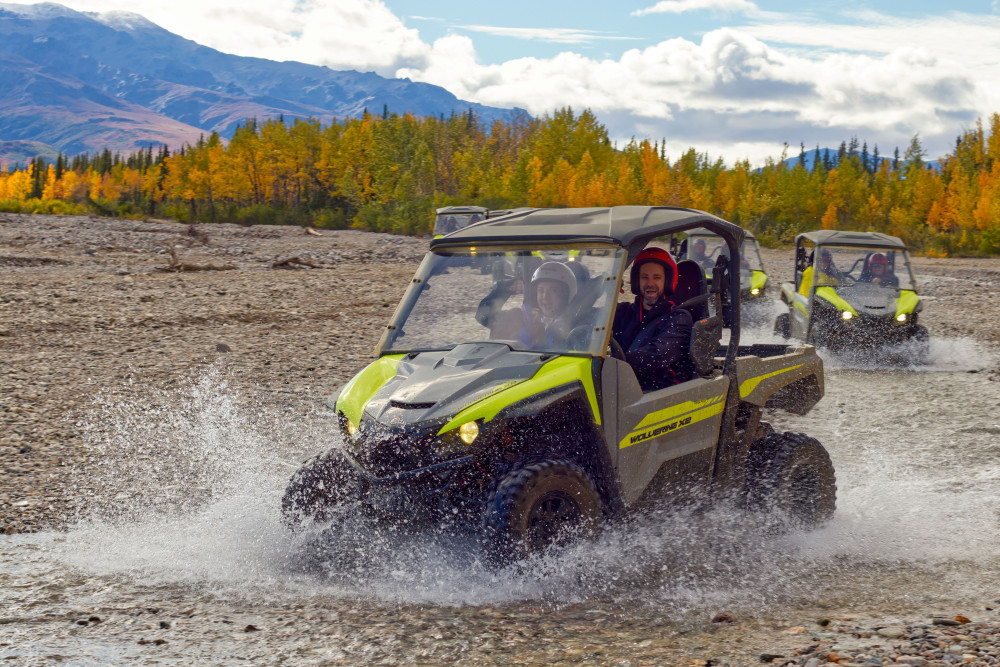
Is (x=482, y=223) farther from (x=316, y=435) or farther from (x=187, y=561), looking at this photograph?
(x=316, y=435)

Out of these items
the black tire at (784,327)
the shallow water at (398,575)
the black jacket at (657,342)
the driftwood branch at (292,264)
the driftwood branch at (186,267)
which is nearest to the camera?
the shallow water at (398,575)

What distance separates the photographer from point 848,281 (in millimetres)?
14461

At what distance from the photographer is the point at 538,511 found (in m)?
4.50

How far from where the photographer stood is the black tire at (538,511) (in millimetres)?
4355

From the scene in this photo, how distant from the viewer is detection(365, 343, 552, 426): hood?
4.53 metres

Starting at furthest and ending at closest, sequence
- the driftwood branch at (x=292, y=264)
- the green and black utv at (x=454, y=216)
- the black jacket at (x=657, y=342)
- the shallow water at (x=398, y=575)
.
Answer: the driftwood branch at (x=292, y=264)
the green and black utv at (x=454, y=216)
the black jacket at (x=657, y=342)
the shallow water at (x=398, y=575)

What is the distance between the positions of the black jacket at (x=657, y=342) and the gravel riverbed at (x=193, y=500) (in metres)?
1.44

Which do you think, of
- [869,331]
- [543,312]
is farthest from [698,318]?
[869,331]

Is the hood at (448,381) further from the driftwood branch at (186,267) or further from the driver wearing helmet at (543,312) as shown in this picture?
the driftwood branch at (186,267)

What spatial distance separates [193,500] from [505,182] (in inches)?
3572

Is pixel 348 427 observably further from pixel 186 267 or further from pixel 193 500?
pixel 186 267

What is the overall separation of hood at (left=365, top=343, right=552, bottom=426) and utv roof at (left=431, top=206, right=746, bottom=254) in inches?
26.6

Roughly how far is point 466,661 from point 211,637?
1200 millimetres

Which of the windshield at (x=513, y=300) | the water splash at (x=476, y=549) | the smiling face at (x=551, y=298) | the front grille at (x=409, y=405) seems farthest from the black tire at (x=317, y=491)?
the smiling face at (x=551, y=298)
